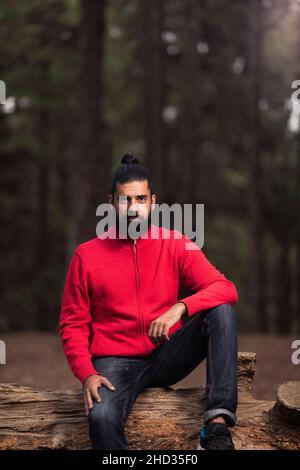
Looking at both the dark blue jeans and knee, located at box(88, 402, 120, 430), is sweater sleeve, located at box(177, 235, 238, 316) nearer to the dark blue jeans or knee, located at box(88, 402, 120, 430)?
the dark blue jeans

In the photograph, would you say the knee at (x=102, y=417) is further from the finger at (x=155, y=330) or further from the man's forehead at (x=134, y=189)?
the man's forehead at (x=134, y=189)

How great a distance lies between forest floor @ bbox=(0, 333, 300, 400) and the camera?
425 inches

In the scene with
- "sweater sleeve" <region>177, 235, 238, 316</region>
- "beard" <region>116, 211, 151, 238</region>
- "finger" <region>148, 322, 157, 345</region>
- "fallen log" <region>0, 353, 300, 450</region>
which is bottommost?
"fallen log" <region>0, 353, 300, 450</region>

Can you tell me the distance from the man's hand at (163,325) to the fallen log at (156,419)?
0.66 meters

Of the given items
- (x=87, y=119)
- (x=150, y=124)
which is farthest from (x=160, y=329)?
(x=150, y=124)

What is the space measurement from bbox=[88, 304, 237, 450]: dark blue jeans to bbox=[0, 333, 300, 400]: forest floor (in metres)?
5.25

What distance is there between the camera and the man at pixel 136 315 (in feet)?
13.8

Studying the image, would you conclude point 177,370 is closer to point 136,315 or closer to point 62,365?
point 136,315

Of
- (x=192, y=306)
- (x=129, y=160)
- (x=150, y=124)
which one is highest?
(x=150, y=124)

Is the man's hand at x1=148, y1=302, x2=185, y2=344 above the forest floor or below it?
above

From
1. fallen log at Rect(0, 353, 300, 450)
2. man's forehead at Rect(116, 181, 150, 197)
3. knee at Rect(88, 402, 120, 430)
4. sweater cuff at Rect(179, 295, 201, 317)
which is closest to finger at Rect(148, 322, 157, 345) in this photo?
sweater cuff at Rect(179, 295, 201, 317)

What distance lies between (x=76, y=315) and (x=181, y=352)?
0.68 meters

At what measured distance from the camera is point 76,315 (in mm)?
4434

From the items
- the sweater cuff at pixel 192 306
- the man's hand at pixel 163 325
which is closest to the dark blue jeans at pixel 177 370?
the sweater cuff at pixel 192 306
